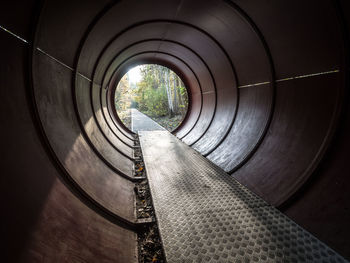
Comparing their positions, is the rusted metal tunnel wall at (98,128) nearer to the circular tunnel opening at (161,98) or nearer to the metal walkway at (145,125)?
the metal walkway at (145,125)

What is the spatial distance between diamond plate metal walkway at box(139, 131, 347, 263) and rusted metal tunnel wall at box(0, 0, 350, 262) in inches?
13.9

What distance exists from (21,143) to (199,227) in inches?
71.8

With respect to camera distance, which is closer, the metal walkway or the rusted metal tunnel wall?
the rusted metal tunnel wall

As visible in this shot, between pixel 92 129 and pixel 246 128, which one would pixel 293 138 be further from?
pixel 92 129

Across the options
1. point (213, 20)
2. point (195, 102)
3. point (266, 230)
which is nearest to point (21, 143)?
point (266, 230)

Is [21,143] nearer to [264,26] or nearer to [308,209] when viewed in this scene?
[308,209]

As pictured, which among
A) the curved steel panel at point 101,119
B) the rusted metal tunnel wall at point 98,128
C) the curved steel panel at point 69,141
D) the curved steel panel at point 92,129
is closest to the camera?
the rusted metal tunnel wall at point 98,128

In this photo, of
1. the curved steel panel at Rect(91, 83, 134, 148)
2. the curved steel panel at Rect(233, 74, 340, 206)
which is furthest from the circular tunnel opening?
the curved steel panel at Rect(233, 74, 340, 206)

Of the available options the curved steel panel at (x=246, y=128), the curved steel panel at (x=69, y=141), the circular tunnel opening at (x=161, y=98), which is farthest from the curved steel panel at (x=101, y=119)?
the circular tunnel opening at (x=161, y=98)

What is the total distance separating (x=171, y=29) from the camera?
222 inches

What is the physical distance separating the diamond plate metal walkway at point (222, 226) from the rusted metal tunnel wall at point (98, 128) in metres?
0.35

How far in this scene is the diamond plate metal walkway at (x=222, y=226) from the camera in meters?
1.75

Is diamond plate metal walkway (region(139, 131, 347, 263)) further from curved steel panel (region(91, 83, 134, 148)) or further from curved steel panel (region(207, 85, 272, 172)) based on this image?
curved steel panel (region(91, 83, 134, 148))

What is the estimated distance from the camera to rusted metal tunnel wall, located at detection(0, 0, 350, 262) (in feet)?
5.15
